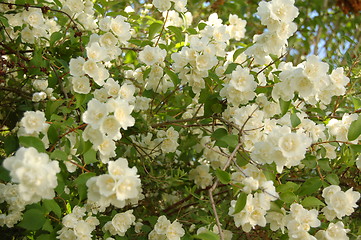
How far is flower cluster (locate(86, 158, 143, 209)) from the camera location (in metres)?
1.18

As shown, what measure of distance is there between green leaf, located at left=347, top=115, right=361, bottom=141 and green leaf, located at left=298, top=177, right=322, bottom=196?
183 mm

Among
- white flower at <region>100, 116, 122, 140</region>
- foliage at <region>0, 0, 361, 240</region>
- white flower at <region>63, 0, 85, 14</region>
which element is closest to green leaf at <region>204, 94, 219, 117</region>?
foliage at <region>0, 0, 361, 240</region>

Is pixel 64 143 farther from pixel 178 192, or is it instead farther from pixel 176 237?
pixel 178 192

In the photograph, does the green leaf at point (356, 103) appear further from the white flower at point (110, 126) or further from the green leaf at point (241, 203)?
the white flower at point (110, 126)

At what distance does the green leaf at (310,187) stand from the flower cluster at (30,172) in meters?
0.88

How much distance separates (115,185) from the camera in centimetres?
117

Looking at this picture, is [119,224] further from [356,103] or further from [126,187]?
[356,103]

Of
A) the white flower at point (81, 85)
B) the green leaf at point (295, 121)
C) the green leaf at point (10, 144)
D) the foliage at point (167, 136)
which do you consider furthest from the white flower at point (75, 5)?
the green leaf at point (295, 121)

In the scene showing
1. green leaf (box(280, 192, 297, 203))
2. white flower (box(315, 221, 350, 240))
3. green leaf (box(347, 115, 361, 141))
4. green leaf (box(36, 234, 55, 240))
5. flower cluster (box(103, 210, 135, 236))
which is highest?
green leaf (box(347, 115, 361, 141))

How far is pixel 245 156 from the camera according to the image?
1.57 meters

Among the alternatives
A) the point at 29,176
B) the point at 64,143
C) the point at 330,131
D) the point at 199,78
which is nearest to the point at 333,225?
the point at 330,131

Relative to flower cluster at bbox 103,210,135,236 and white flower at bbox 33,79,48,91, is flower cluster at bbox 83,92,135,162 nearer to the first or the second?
flower cluster at bbox 103,210,135,236

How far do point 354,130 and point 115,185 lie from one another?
867 mm

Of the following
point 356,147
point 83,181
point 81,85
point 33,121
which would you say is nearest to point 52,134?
point 33,121
